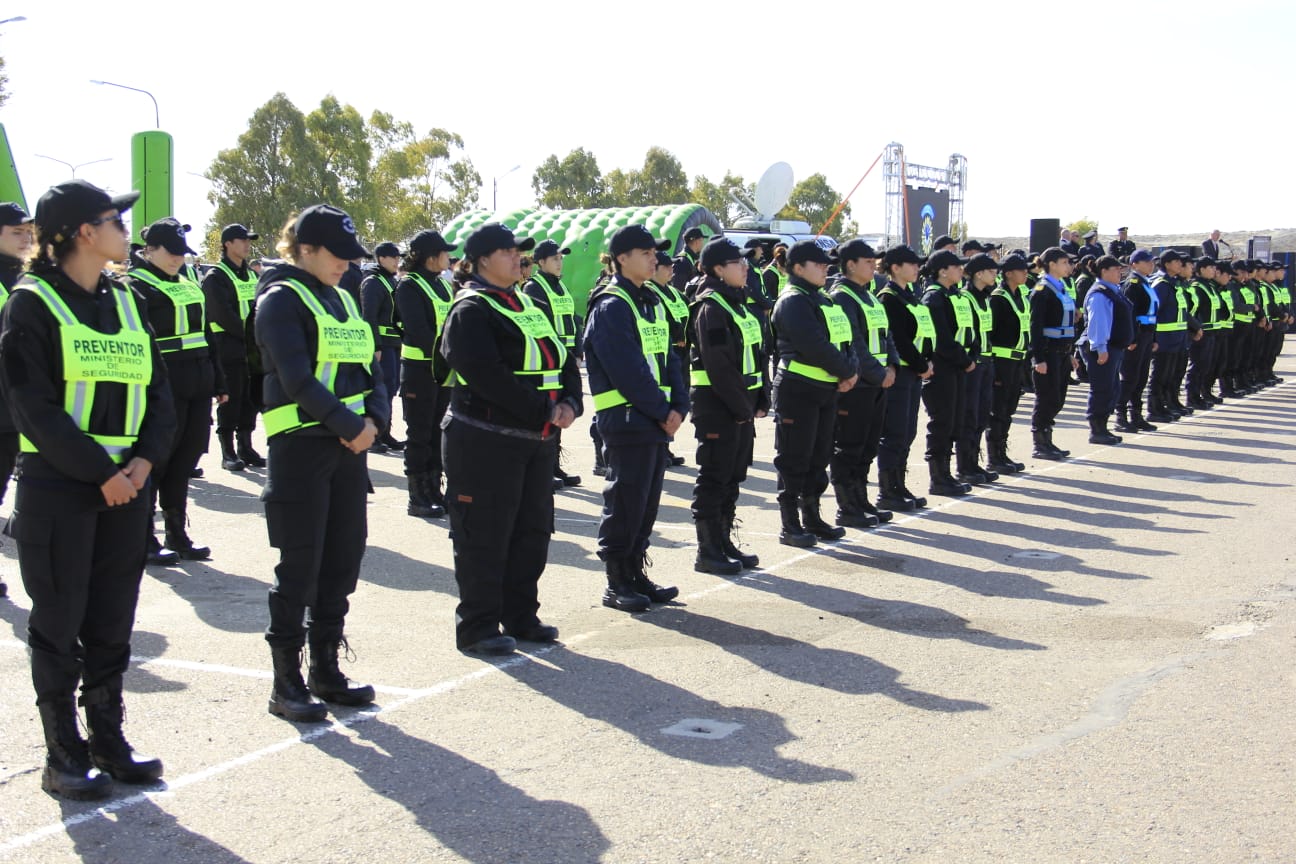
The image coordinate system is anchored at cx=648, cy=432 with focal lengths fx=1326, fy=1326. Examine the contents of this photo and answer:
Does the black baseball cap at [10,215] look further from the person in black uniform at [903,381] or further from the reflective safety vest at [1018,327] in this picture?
the reflective safety vest at [1018,327]

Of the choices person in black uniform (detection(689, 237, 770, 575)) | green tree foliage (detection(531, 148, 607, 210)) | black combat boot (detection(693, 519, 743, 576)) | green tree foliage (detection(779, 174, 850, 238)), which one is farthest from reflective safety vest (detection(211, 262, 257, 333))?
green tree foliage (detection(779, 174, 850, 238))

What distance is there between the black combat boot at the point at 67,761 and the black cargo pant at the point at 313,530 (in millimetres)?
928

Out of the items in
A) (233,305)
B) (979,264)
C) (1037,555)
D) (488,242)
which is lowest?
(1037,555)

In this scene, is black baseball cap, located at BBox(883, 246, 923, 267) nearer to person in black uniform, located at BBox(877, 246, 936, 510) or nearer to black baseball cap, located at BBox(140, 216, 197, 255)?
person in black uniform, located at BBox(877, 246, 936, 510)

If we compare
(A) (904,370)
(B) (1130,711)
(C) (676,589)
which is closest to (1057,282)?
(A) (904,370)

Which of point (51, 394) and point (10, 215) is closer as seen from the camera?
point (51, 394)

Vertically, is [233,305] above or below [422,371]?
above

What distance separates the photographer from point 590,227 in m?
32.9

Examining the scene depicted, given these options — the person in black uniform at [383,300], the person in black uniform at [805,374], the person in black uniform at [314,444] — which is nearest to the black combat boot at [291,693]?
the person in black uniform at [314,444]

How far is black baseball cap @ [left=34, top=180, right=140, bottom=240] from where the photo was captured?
14.7ft

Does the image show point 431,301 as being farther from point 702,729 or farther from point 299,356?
point 702,729

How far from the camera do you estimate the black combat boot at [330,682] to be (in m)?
5.50

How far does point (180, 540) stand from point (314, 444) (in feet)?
12.2

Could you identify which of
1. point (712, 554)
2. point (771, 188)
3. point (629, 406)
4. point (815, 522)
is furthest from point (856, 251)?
point (771, 188)
